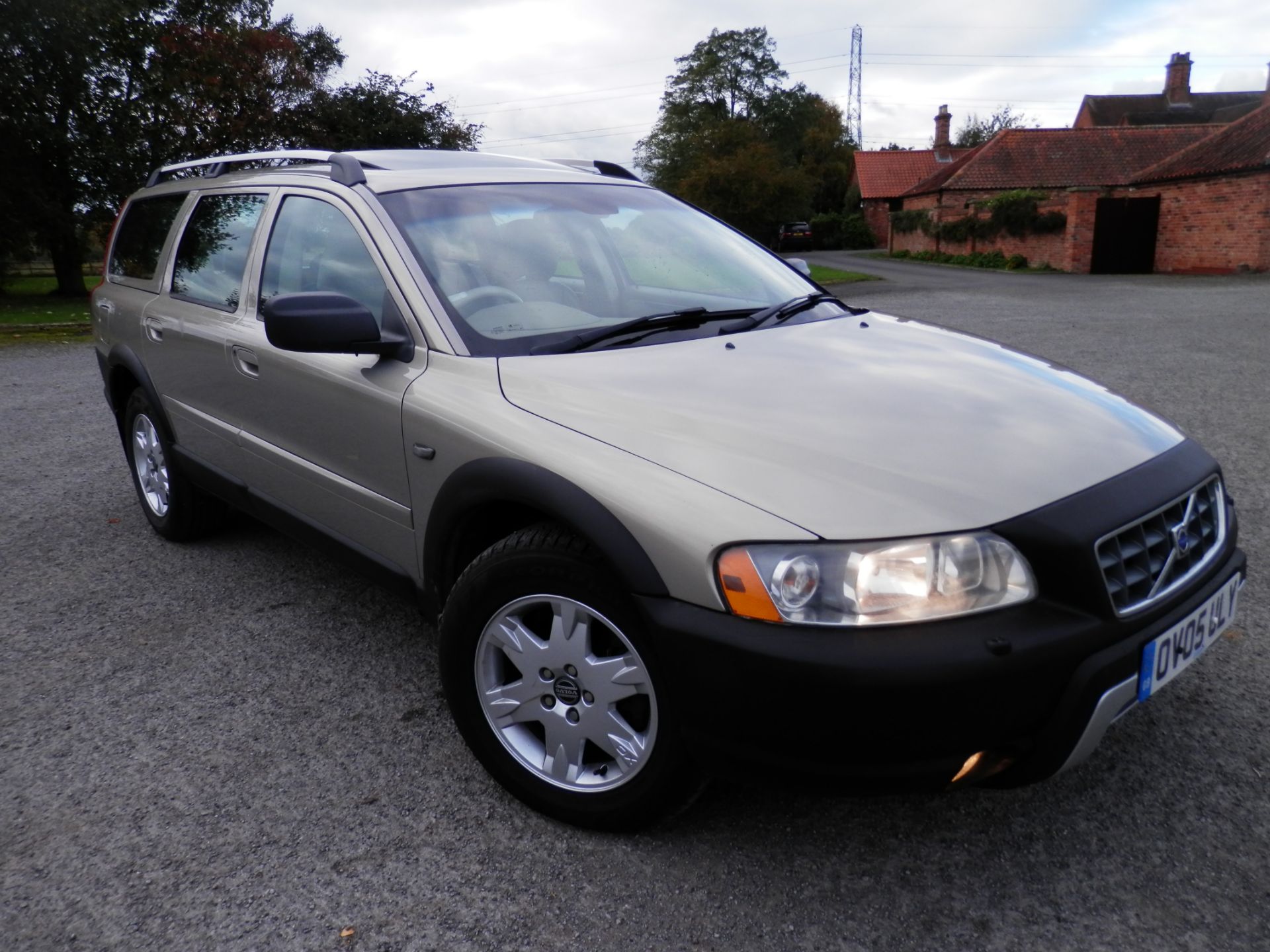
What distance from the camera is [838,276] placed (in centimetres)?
2498

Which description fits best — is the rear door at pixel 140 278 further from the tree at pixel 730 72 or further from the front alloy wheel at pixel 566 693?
the tree at pixel 730 72

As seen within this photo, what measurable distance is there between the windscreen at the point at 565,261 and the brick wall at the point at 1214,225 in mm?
24669

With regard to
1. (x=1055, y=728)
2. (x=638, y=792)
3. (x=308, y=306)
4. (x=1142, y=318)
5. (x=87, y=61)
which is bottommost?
(x=1142, y=318)

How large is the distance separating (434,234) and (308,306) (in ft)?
1.70

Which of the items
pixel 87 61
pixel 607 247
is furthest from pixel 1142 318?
pixel 87 61

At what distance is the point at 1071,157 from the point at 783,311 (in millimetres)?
42906

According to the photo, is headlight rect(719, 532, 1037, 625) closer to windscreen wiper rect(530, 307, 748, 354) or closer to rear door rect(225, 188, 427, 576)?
windscreen wiper rect(530, 307, 748, 354)

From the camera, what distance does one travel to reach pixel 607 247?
353 centimetres

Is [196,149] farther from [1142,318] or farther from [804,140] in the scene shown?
[804,140]

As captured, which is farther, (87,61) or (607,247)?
(87,61)

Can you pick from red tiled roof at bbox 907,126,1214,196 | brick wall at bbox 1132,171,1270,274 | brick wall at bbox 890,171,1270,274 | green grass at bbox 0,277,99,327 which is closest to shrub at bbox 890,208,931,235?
red tiled roof at bbox 907,126,1214,196

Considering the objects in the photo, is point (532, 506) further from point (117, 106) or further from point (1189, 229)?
point (1189, 229)

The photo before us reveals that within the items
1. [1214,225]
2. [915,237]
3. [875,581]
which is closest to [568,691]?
[875,581]

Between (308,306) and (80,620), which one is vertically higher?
(308,306)
